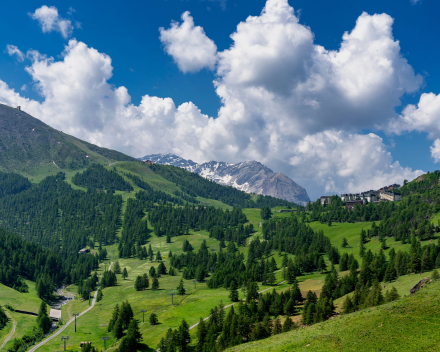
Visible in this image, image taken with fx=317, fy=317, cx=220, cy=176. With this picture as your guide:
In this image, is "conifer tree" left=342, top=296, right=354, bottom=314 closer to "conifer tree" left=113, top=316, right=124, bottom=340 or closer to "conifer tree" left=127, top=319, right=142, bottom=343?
"conifer tree" left=127, top=319, right=142, bottom=343

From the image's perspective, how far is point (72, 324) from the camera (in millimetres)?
140375

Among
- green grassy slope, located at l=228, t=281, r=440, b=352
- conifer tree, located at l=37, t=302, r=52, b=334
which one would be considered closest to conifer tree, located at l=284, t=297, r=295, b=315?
green grassy slope, located at l=228, t=281, r=440, b=352

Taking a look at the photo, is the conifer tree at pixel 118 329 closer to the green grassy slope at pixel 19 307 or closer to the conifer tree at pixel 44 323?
the conifer tree at pixel 44 323

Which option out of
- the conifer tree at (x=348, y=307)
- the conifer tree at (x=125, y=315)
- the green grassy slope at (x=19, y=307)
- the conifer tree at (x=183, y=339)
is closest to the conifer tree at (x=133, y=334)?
the conifer tree at (x=183, y=339)

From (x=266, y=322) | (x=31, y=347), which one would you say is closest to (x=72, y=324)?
(x=31, y=347)

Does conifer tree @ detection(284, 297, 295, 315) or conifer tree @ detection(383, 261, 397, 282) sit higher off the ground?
conifer tree @ detection(383, 261, 397, 282)

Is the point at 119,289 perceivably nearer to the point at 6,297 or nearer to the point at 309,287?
the point at 6,297

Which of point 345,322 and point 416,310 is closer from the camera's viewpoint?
point 416,310

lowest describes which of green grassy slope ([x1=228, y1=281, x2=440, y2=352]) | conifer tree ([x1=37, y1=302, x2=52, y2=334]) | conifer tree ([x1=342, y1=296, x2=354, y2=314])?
conifer tree ([x1=37, y1=302, x2=52, y2=334])

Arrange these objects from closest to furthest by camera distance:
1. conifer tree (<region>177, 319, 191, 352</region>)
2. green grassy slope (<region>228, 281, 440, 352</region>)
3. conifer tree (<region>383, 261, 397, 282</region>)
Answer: green grassy slope (<region>228, 281, 440, 352</region>) < conifer tree (<region>177, 319, 191, 352</region>) < conifer tree (<region>383, 261, 397, 282</region>)

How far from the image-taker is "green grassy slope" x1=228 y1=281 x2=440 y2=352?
169 feet

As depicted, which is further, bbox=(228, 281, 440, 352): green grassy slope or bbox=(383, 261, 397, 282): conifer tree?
bbox=(383, 261, 397, 282): conifer tree

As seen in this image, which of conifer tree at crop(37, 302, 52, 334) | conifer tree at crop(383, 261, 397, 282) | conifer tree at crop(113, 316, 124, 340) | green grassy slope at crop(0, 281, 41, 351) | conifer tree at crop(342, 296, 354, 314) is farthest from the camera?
conifer tree at crop(37, 302, 52, 334)

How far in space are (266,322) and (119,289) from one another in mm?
124588
